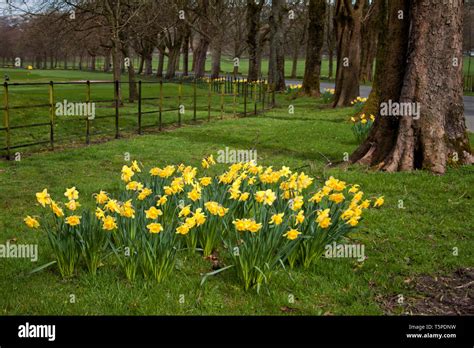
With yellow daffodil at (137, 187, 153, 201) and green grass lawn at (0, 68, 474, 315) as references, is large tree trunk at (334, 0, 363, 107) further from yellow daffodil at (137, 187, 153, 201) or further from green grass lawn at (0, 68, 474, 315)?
yellow daffodil at (137, 187, 153, 201)

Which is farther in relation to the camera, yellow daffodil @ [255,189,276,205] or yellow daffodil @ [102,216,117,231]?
yellow daffodil @ [255,189,276,205]

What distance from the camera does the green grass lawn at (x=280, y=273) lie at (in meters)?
4.47

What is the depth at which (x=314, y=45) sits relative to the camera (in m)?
28.6

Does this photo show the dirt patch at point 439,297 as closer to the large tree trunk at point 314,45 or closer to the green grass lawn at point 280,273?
the green grass lawn at point 280,273

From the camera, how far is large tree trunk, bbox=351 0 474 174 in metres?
9.38

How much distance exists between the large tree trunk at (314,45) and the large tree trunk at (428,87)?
1887cm

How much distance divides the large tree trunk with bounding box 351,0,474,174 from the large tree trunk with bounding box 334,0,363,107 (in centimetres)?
1378

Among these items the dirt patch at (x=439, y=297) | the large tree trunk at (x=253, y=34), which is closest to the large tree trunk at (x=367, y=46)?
the large tree trunk at (x=253, y=34)

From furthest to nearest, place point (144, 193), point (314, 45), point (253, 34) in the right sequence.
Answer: point (253, 34) < point (314, 45) < point (144, 193)

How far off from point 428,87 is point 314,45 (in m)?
19.8

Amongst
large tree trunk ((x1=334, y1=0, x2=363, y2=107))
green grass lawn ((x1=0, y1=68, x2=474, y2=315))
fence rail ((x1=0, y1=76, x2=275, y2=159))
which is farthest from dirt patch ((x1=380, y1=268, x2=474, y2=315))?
large tree trunk ((x1=334, y1=0, x2=363, y2=107))

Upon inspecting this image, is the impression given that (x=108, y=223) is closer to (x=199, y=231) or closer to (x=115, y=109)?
(x=199, y=231)

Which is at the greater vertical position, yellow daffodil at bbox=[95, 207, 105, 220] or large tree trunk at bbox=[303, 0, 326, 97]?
large tree trunk at bbox=[303, 0, 326, 97]

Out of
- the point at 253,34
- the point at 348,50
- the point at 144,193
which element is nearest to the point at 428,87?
the point at 144,193
